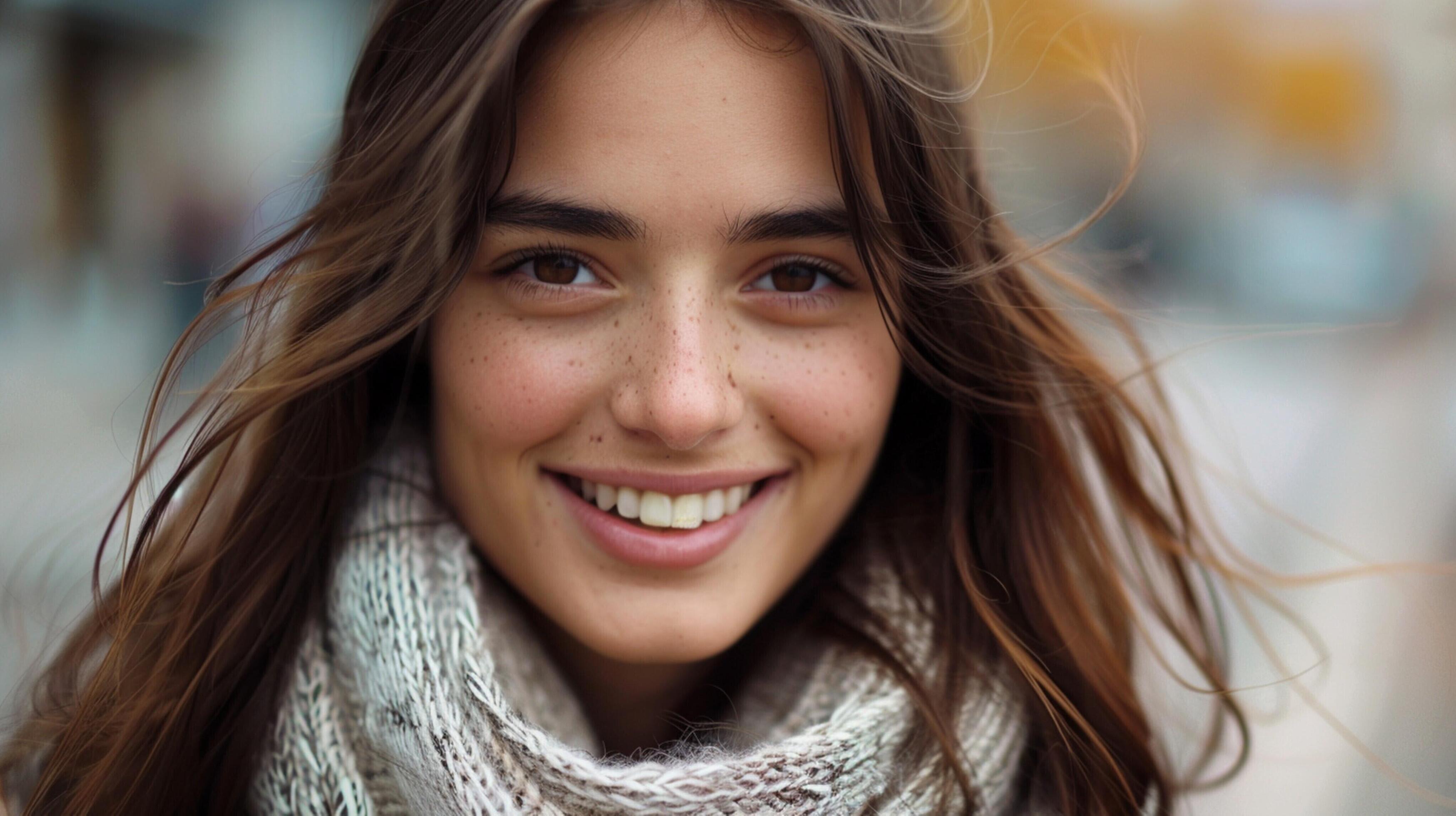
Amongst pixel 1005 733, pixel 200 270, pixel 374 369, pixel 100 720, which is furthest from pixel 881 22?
pixel 200 270

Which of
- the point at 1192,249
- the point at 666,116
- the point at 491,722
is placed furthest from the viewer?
the point at 1192,249

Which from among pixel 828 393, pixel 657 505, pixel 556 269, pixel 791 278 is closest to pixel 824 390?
pixel 828 393

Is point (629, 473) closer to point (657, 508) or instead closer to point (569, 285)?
point (657, 508)

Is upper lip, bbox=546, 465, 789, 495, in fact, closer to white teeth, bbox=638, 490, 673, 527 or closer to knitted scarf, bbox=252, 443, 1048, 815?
white teeth, bbox=638, 490, 673, 527

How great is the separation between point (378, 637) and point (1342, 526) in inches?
211

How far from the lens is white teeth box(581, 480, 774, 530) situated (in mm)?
1506

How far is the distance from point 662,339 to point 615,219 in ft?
0.54

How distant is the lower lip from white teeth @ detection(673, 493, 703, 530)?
0.04 feet

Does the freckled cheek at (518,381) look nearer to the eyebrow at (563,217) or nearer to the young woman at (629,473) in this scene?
the young woman at (629,473)

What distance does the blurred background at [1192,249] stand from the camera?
307 cm

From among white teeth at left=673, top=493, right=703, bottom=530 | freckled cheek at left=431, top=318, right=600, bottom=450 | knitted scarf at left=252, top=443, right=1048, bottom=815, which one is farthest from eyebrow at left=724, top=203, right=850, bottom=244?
knitted scarf at left=252, top=443, right=1048, bottom=815

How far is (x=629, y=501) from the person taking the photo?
151 centimetres

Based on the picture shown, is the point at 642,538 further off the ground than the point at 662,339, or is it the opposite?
the point at 662,339

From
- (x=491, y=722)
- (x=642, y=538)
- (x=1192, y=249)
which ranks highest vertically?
(x=1192, y=249)
